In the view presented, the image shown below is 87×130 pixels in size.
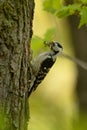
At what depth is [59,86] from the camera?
10469mm

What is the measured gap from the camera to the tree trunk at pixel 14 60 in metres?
2.54

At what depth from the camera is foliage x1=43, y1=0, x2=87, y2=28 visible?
11.1 feet

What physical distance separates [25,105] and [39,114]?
1120 millimetres

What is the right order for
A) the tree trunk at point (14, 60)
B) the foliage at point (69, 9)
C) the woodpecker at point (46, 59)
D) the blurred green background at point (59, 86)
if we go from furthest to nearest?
the woodpecker at point (46, 59)
the foliage at point (69, 9)
the tree trunk at point (14, 60)
the blurred green background at point (59, 86)

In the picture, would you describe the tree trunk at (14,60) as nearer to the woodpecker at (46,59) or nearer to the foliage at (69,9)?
the foliage at (69,9)

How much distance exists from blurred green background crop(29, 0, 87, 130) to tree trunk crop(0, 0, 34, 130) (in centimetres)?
16

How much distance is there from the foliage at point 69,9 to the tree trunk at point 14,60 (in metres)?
0.71

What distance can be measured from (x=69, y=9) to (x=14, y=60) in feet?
3.46

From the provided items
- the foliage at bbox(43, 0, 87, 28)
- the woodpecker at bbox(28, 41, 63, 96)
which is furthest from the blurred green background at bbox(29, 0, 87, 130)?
the woodpecker at bbox(28, 41, 63, 96)

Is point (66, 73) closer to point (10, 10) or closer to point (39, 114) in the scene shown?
point (10, 10)

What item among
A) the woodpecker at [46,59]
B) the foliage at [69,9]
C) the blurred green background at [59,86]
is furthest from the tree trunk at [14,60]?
the woodpecker at [46,59]

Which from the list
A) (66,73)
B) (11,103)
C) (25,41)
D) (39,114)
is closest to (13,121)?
(11,103)

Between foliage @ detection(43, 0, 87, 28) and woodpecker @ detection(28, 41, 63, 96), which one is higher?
foliage @ detection(43, 0, 87, 28)

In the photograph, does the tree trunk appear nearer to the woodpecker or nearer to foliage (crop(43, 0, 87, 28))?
foliage (crop(43, 0, 87, 28))
